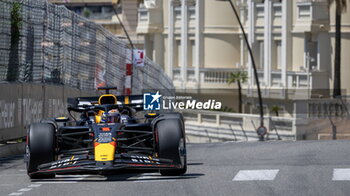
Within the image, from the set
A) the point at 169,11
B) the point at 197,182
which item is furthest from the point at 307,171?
the point at 169,11

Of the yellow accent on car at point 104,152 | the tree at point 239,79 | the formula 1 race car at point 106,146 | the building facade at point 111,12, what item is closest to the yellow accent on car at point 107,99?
the formula 1 race car at point 106,146

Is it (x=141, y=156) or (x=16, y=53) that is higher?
(x=16, y=53)

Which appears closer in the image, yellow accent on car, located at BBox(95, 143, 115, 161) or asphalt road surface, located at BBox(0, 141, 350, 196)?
asphalt road surface, located at BBox(0, 141, 350, 196)

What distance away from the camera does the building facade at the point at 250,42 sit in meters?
62.8

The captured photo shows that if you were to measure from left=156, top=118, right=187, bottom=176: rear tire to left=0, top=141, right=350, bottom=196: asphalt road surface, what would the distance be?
21 centimetres

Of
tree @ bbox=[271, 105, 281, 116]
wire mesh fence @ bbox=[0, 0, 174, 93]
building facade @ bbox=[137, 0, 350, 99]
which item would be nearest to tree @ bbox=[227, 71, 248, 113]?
building facade @ bbox=[137, 0, 350, 99]

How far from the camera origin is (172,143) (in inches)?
650

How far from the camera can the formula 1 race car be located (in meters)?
15.9

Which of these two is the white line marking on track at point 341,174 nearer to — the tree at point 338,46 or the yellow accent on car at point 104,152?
the yellow accent on car at point 104,152

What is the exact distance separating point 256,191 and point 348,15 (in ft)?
164

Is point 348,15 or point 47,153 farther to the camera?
point 348,15

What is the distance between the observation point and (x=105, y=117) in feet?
57.1

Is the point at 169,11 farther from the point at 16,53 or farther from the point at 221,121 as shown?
the point at 16,53

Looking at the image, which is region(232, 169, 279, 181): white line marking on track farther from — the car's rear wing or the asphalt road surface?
the car's rear wing
